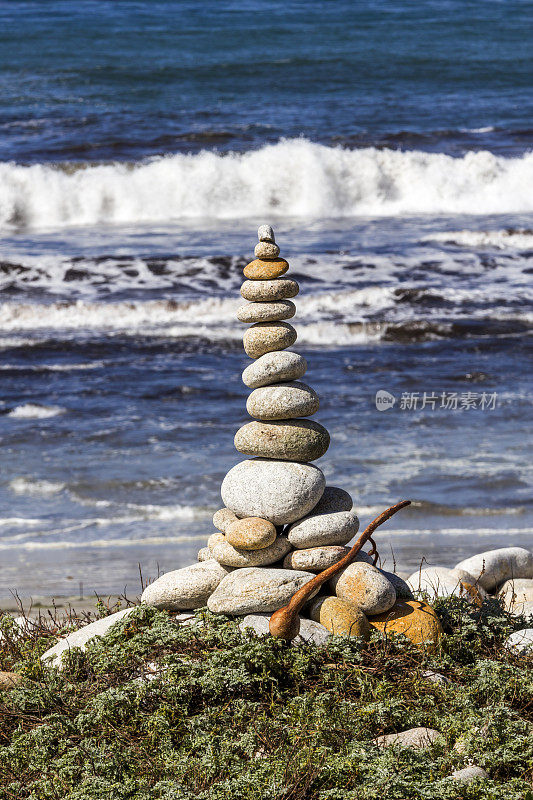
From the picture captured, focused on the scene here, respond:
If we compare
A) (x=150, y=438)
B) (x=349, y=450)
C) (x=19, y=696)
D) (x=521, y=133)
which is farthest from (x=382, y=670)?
(x=521, y=133)

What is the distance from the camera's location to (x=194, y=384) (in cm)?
1144

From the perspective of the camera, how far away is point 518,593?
236 inches

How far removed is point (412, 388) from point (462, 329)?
2.85m

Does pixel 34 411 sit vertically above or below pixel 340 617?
below

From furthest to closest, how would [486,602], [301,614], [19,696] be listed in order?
[486,602], [301,614], [19,696]

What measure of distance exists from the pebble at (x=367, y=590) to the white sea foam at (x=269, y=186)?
18.5m

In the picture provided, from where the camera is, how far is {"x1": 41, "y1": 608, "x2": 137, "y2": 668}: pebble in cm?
473

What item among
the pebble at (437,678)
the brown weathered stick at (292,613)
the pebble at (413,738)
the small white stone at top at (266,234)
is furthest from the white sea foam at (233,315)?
the pebble at (413,738)

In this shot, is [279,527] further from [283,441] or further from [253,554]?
[283,441]

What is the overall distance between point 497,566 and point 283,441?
2307 mm

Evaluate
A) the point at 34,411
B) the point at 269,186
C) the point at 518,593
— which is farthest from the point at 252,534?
the point at 269,186

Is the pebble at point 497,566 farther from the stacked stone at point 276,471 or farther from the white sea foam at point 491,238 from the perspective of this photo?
the white sea foam at point 491,238

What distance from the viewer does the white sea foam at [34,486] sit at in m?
8.26

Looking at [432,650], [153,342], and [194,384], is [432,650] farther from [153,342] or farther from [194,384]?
[153,342]
